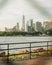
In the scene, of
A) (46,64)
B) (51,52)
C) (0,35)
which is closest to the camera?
(0,35)

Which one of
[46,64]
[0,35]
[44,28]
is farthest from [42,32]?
[46,64]

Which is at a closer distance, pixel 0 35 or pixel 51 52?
pixel 0 35

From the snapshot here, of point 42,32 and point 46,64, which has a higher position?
point 42,32

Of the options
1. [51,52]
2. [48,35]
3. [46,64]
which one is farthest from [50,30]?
[46,64]

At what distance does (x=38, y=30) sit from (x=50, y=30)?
39 millimetres

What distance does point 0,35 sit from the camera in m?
0.49

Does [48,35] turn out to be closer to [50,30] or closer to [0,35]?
[50,30]

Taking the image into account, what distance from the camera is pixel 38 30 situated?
55cm

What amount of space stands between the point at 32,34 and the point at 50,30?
6 cm

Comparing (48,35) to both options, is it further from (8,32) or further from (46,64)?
(46,64)

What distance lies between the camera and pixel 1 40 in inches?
22.9

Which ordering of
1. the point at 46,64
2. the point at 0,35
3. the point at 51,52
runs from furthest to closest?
the point at 46,64, the point at 51,52, the point at 0,35

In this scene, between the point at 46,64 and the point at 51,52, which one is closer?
the point at 51,52

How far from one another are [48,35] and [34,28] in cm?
5
